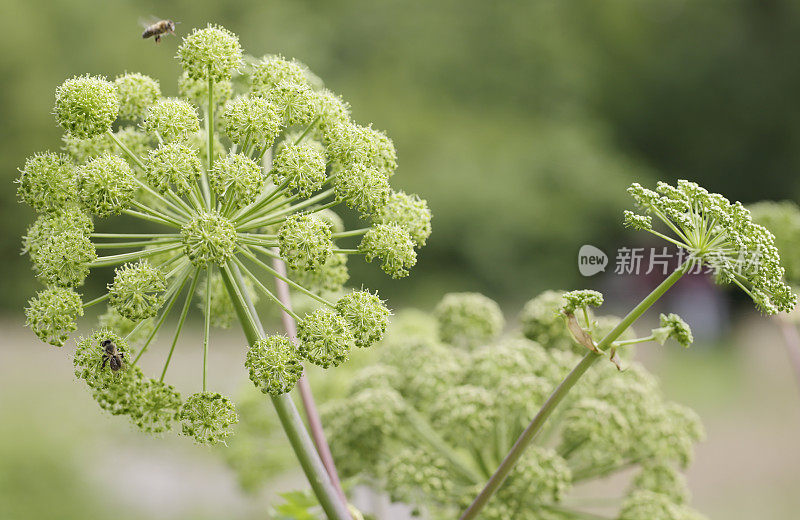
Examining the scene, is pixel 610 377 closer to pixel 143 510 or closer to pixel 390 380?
pixel 390 380

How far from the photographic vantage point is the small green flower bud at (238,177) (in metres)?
0.81

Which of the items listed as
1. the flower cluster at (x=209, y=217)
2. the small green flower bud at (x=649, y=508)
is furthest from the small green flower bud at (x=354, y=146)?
the small green flower bud at (x=649, y=508)

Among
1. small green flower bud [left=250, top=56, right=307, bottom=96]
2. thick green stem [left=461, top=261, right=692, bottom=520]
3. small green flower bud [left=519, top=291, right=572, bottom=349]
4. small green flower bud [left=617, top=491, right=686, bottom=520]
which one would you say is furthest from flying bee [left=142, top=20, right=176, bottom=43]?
small green flower bud [left=617, top=491, right=686, bottom=520]

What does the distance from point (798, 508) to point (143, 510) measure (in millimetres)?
3883

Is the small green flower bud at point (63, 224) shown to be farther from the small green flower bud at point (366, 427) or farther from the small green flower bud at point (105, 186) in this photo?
the small green flower bud at point (366, 427)

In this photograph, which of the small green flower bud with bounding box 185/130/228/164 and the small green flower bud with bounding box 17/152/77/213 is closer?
the small green flower bud with bounding box 17/152/77/213

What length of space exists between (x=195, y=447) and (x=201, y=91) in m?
5.05

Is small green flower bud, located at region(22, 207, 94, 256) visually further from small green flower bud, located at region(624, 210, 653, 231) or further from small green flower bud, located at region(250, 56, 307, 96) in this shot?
→ small green flower bud, located at region(624, 210, 653, 231)

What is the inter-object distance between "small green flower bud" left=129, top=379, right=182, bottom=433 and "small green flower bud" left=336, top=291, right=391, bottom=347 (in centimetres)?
21

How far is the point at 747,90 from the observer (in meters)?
7.13

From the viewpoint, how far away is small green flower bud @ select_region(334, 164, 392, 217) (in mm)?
871

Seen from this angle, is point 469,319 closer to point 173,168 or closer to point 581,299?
point 581,299

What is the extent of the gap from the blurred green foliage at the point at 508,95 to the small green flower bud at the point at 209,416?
6389mm

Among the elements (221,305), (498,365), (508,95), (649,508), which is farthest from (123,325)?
(508,95)
